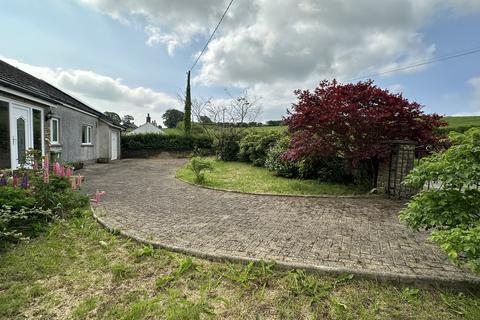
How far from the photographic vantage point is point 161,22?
423 inches

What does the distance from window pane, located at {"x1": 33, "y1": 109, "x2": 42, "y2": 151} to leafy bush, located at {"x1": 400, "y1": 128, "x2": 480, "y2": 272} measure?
1108 cm

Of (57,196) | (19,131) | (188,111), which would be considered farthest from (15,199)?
(188,111)

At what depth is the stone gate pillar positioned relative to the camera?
7.01m

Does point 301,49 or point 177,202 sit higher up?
point 301,49

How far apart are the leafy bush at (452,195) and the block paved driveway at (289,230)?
661mm

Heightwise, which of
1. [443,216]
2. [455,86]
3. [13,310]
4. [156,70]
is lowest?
[13,310]

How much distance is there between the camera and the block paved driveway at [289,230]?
10.5 ft

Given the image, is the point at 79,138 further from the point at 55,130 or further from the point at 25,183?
the point at 25,183

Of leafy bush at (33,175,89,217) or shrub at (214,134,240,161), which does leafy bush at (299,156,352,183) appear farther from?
shrub at (214,134,240,161)

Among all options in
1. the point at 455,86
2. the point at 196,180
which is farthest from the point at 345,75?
the point at 196,180

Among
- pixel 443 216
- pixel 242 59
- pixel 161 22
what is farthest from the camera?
pixel 242 59

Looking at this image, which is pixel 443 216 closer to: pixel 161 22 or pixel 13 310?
pixel 13 310

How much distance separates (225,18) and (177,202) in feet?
23.1

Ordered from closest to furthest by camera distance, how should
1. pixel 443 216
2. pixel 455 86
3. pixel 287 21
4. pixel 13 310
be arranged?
pixel 13 310 < pixel 443 216 < pixel 287 21 < pixel 455 86
